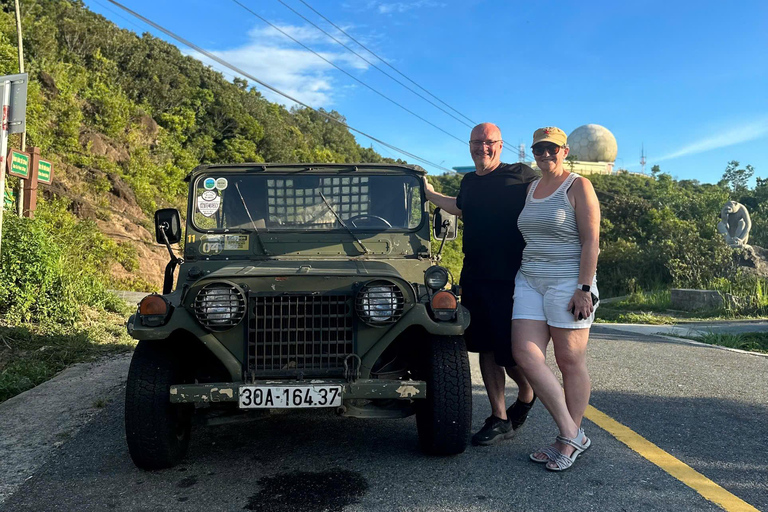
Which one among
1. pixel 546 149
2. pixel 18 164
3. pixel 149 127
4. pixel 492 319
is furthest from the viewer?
pixel 149 127

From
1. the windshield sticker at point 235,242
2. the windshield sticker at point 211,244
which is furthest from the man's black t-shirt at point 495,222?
the windshield sticker at point 211,244

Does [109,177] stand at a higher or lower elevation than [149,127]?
lower

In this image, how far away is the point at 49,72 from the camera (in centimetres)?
1981

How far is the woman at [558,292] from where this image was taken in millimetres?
3352

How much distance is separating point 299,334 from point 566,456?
64.0 inches

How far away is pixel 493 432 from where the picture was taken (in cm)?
382

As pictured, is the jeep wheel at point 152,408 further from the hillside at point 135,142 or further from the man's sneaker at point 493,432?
the hillside at point 135,142

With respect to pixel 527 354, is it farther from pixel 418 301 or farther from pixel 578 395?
pixel 418 301

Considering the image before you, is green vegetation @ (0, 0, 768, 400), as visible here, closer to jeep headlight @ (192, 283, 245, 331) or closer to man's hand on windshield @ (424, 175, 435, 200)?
man's hand on windshield @ (424, 175, 435, 200)

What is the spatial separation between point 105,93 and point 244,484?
22.4 meters

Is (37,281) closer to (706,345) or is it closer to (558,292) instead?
(558,292)

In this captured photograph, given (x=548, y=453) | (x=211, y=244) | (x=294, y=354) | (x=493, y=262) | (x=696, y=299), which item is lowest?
(x=548, y=453)

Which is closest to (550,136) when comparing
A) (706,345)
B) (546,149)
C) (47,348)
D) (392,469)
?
(546,149)

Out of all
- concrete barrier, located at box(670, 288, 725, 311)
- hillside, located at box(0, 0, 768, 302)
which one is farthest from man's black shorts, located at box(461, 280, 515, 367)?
concrete barrier, located at box(670, 288, 725, 311)
